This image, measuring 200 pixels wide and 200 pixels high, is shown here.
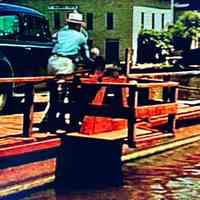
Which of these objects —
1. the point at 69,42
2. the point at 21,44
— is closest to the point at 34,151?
the point at 69,42

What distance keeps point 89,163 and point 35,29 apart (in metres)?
6.03

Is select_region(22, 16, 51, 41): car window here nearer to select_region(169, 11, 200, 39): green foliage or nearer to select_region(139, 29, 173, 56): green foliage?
select_region(139, 29, 173, 56): green foliage

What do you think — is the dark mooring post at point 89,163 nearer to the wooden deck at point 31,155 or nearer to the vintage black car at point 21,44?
the wooden deck at point 31,155

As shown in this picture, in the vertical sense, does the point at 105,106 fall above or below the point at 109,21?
below

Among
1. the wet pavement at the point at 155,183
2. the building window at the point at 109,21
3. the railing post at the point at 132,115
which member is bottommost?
the wet pavement at the point at 155,183

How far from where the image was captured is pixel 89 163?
9203 mm

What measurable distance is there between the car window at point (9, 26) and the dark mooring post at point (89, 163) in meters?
4.90

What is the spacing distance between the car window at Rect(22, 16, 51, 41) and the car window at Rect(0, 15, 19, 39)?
10.8 inches

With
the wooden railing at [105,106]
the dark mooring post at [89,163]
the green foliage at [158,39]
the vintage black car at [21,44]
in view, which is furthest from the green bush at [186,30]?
the dark mooring post at [89,163]

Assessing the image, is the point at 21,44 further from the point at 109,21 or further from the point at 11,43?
the point at 109,21

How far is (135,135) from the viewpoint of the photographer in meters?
9.08

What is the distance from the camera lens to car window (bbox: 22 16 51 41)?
14.2 metres

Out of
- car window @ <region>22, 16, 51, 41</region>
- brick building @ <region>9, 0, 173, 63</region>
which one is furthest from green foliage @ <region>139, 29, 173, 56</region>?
car window @ <region>22, 16, 51, 41</region>

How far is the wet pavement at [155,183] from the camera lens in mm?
8352
